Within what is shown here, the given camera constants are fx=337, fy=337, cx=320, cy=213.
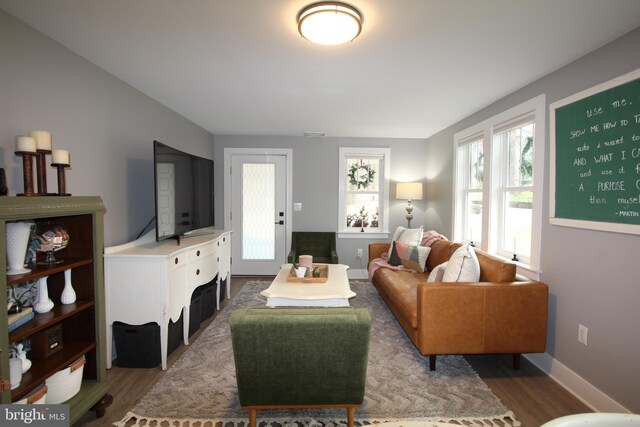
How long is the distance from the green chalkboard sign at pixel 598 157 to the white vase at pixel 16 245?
3229 millimetres

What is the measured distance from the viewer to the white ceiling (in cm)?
175

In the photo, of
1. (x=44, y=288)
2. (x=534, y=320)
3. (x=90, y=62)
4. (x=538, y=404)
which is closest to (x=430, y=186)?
(x=534, y=320)

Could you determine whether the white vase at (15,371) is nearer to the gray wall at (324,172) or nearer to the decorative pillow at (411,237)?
the decorative pillow at (411,237)

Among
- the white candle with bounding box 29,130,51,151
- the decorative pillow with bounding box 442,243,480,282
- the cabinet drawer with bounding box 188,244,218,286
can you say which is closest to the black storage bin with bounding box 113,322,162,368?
the cabinet drawer with bounding box 188,244,218,286

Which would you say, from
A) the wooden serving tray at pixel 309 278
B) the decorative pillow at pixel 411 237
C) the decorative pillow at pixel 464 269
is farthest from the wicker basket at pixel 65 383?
the decorative pillow at pixel 411 237

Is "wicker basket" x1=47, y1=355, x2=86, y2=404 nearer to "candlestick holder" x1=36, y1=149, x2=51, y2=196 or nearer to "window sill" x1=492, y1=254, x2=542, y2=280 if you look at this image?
"candlestick holder" x1=36, y1=149, x2=51, y2=196

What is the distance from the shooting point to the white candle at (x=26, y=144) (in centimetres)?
171

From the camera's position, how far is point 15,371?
5.00ft

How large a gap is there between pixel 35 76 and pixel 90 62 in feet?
1.81

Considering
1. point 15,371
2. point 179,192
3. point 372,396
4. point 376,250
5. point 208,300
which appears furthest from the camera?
point 376,250

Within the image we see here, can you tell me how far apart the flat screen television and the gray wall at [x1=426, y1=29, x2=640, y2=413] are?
3130 mm

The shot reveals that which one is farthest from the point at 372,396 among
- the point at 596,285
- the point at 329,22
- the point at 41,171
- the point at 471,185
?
the point at 471,185

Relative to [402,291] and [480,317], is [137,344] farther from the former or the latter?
[480,317]

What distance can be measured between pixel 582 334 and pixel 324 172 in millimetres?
3822
